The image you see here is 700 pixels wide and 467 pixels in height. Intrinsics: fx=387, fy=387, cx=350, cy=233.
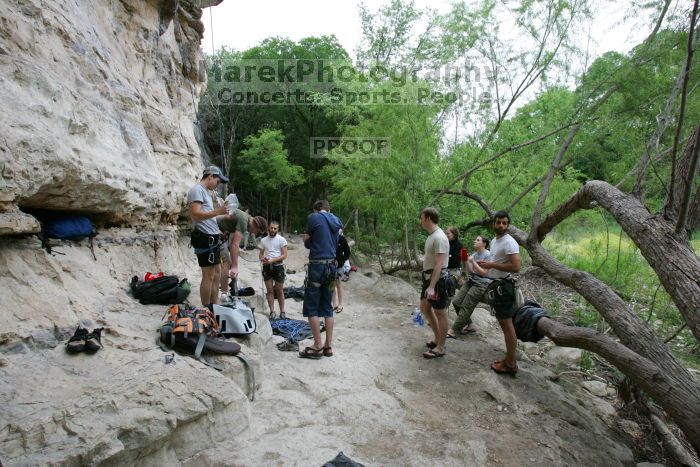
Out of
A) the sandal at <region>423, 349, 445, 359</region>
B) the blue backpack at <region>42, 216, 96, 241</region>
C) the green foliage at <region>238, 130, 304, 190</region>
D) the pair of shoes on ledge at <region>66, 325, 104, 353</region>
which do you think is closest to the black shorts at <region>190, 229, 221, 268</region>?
the blue backpack at <region>42, 216, 96, 241</region>

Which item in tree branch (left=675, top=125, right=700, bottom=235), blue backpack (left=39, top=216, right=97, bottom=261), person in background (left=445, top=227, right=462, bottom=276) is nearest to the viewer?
tree branch (left=675, top=125, right=700, bottom=235)

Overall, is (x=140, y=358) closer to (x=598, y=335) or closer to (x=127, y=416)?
(x=127, y=416)

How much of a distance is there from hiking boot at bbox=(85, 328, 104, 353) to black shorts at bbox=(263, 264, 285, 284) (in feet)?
8.47

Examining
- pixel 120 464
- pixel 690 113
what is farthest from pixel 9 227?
pixel 690 113

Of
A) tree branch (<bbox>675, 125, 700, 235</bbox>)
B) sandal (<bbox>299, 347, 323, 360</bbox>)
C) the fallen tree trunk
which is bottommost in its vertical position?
sandal (<bbox>299, 347, 323, 360</bbox>)

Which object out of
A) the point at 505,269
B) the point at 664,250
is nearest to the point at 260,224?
the point at 505,269

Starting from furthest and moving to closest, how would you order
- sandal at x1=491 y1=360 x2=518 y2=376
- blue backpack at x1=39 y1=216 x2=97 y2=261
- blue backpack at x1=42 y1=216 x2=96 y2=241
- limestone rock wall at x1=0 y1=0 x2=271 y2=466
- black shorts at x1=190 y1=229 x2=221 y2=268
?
sandal at x1=491 y1=360 x2=518 y2=376
black shorts at x1=190 y1=229 x2=221 y2=268
blue backpack at x1=42 y1=216 x2=96 y2=241
blue backpack at x1=39 y1=216 x2=97 y2=261
limestone rock wall at x1=0 y1=0 x2=271 y2=466

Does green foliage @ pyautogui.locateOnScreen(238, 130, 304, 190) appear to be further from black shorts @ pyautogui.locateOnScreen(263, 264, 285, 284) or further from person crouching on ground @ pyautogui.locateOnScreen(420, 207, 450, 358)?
person crouching on ground @ pyautogui.locateOnScreen(420, 207, 450, 358)

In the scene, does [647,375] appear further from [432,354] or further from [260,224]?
[260,224]

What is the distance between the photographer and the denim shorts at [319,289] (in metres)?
4.29

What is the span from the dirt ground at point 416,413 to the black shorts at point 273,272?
1.21 m

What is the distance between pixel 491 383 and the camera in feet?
14.2

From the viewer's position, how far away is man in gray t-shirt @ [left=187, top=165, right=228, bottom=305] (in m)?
4.04

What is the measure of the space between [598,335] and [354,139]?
895 cm
